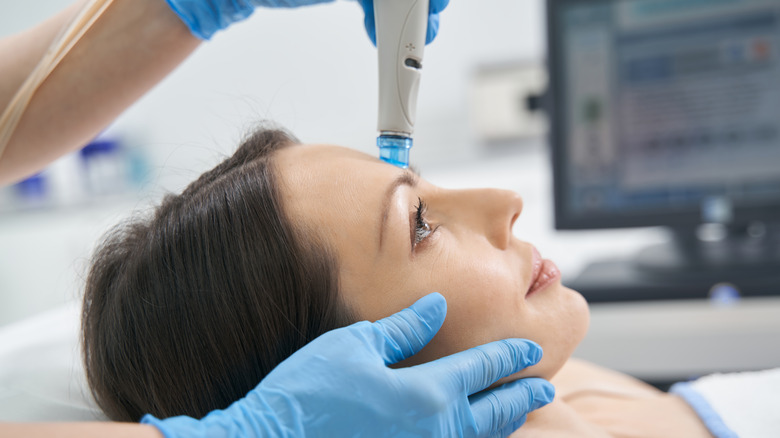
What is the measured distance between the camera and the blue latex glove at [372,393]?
66 centimetres

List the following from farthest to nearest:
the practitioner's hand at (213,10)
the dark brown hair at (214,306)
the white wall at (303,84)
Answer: the white wall at (303,84), the practitioner's hand at (213,10), the dark brown hair at (214,306)

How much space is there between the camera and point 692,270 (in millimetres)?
1552

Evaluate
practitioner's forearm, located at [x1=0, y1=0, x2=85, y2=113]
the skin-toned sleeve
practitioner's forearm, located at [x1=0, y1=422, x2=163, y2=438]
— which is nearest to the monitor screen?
the skin-toned sleeve

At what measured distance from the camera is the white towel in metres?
0.95

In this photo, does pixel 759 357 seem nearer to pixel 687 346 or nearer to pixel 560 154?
pixel 687 346

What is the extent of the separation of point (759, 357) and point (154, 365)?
51.9 inches

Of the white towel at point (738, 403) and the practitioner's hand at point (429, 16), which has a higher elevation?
the practitioner's hand at point (429, 16)

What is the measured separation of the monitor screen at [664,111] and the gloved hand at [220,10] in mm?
719

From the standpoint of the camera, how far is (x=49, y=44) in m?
1.04

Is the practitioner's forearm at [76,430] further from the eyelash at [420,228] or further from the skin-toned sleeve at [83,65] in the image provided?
the skin-toned sleeve at [83,65]

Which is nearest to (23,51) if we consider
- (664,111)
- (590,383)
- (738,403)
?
(590,383)

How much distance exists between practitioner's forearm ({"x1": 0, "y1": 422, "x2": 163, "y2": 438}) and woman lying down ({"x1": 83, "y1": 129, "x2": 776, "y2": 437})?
21 cm

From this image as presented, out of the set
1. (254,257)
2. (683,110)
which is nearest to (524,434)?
(254,257)

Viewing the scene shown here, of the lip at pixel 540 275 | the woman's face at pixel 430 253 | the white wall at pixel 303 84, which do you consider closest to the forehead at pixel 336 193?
the woman's face at pixel 430 253
